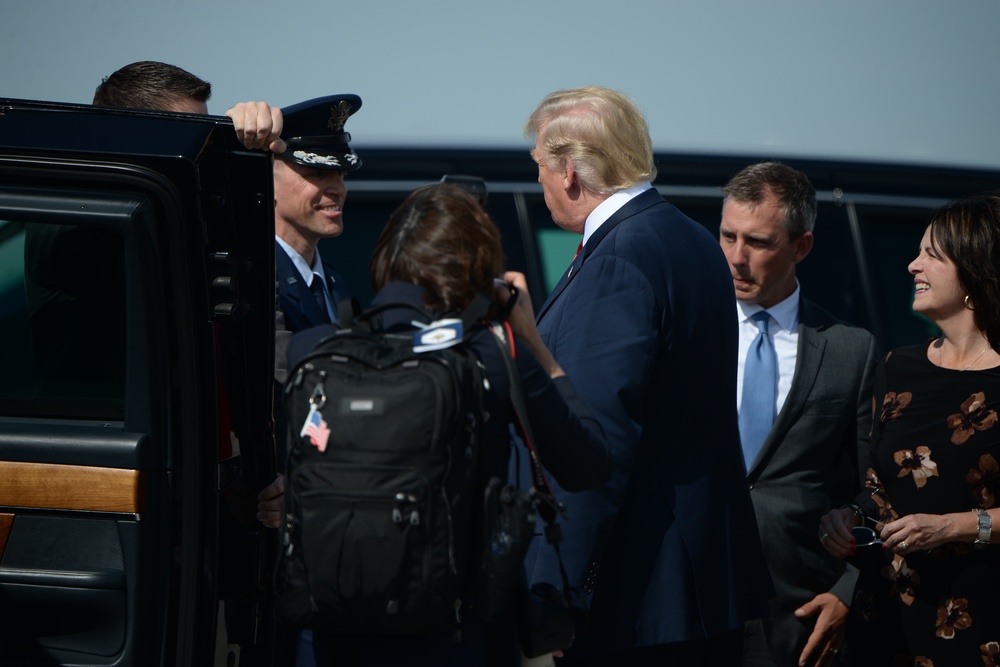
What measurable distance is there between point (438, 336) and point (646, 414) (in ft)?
2.50

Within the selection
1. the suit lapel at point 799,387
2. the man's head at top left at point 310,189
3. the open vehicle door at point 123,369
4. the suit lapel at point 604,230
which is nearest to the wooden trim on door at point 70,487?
the open vehicle door at point 123,369

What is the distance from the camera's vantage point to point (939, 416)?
9.40 ft

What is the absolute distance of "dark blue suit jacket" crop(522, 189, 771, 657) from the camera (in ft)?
7.54

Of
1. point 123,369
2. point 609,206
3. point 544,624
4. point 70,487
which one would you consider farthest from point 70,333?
point 609,206

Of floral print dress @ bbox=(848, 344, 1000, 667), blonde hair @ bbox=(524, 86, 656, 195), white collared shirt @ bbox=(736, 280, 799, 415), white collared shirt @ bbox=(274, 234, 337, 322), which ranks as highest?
blonde hair @ bbox=(524, 86, 656, 195)

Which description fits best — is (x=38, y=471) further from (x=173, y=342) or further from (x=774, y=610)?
(x=774, y=610)

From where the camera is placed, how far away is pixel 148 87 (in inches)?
117

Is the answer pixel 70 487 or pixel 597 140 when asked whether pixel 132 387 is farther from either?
pixel 597 140

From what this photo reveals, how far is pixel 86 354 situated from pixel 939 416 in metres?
2.10

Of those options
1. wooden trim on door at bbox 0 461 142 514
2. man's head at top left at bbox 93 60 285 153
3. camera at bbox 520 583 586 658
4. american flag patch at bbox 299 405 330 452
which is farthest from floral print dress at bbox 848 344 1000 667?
man's head at top left at bbox 93 60 285 153

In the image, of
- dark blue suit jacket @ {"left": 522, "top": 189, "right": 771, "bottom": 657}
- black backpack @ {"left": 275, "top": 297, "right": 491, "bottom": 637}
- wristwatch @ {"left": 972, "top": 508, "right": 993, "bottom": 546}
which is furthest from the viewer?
wristwatch @ {"left": 972, "top": 508, "right": 993, "bottom": 546}

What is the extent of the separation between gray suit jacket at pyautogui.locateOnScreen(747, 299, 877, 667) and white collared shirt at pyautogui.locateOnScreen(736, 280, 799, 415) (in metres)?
0.08

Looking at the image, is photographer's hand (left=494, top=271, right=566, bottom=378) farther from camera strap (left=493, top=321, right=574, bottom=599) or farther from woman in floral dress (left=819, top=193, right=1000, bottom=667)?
woman in floral dress (left=819, top=193, right=1000, bottom=667)

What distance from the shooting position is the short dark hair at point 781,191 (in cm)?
343
